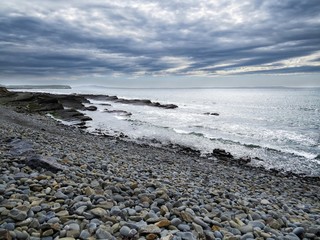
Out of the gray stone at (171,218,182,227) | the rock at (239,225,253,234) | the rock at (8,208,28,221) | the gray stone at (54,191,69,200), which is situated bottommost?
the rock at (239,225,253,234)

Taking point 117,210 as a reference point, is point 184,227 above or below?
below

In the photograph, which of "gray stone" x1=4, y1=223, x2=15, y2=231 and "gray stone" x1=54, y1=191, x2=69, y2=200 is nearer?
"gray stone" x1=4, y1=223, x2=15, y2=231

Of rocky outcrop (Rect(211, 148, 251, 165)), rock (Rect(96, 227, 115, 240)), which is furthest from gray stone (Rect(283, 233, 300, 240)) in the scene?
rocky outcrop (Rect(211, 148, 251, 165))

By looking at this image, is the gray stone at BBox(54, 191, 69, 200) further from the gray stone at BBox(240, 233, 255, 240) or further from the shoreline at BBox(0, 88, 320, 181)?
the shoreline at BBox(0, 88, 320, 181)

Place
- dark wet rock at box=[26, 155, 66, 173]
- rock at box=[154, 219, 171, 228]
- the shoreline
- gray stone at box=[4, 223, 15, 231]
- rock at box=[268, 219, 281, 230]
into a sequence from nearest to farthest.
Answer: gray stone at box=[4, 223, 15, 231] → rock at box=[154, 219, 171, 228] → rock at box=[268, 219, 281, 230] → dark wet rock at box=[26, 155, 66, 173] → the shoreline

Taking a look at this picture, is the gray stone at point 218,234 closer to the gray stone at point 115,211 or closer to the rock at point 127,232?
the rock at point 127,232

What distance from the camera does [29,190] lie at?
5480mm

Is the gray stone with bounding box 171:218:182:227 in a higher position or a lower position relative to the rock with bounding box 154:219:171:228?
lower

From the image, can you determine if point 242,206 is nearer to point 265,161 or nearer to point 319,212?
point 319,212

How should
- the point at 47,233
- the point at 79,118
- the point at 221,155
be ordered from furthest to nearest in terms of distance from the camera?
1. the point at 79,118
2. the point at 221,155
3. the point at 47,233

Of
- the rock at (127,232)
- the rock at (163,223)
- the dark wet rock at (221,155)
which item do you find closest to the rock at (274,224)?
the rock at (163,223)

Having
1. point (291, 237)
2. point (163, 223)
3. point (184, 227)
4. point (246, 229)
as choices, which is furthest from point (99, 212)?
point (291, 237)

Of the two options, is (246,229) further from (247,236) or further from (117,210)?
(117,210)

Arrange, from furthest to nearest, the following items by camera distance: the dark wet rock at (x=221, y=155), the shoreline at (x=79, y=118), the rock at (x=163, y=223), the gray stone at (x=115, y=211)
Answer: the dark wet rock at (x=221, y=155)
the shoreline at (x=79, y=118)
the gray stone at (x=115, y=211)
the rock at (x=163, y=223)
